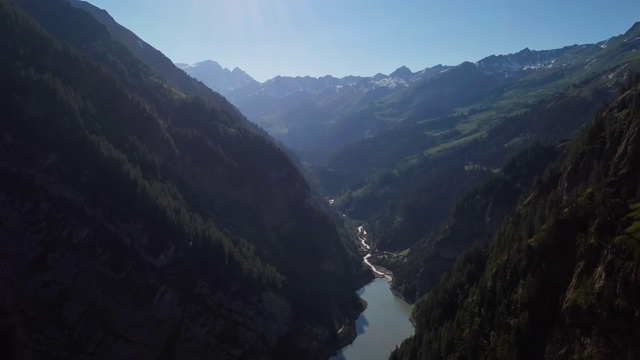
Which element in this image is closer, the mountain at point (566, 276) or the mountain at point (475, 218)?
the mountain at point (566, 276)

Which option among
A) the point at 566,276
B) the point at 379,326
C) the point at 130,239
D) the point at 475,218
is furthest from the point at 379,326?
the point at 566,276

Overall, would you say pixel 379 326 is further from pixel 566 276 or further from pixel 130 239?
pixel 566 276

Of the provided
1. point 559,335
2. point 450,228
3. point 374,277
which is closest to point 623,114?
point 559,335

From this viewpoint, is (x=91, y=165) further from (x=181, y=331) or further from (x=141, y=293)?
(x=181, y=331)

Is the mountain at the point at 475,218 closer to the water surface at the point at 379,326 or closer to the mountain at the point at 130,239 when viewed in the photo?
the water surface at the point at 379,326

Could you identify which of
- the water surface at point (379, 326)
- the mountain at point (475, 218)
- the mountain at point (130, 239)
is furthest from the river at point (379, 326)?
the mountain at point (475, 218)

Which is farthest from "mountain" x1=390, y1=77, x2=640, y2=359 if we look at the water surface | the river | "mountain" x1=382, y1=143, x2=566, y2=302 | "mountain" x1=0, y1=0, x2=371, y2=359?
"mountain" x1=382, y1=143, x2=566, y2=302
